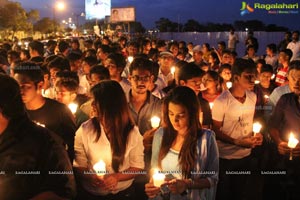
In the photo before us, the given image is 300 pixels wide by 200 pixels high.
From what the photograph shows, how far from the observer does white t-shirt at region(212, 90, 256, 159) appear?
14.7 ft

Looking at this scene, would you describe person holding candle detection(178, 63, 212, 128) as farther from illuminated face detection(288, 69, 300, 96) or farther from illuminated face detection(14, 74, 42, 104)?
illuminated face detection(14, 74, 42, 104)

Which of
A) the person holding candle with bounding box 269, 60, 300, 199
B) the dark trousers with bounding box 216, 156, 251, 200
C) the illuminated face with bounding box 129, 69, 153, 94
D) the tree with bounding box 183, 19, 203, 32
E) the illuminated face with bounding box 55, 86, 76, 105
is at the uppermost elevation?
the tree with bounding box 183, 19, 203, 32

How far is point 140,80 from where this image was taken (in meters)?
4.68

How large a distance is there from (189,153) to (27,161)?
138 cm

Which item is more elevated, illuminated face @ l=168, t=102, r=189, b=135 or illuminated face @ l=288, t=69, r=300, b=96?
illuminated face @ l=288, t=69, r=300, b=96

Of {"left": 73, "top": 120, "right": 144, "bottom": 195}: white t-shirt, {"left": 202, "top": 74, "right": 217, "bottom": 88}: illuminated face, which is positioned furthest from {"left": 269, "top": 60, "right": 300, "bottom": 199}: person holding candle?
{"left": 73, "top": 120, "right": 144, "bottom": 195}: white t-shirt

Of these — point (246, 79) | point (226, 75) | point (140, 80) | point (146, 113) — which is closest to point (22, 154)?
point (146, 113)

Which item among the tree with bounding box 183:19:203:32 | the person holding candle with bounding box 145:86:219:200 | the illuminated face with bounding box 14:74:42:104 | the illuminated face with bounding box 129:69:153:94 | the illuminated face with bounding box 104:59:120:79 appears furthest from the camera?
the tree with bounding box 183:19:203:32

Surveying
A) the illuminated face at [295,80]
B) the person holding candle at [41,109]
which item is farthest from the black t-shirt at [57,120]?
the illuminated face at [295,80]

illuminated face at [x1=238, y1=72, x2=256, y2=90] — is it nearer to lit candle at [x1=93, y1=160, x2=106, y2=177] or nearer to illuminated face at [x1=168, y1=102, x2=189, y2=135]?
illuminated face at [x1=168, y1=102, x2=189, y2=135]

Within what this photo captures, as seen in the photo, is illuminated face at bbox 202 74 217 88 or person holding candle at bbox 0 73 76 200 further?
illuminated face at bbox 202 74 217 88

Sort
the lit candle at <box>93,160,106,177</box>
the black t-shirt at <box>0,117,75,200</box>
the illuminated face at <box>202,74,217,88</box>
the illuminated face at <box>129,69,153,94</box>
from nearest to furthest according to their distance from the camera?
the black t-shirt at <box>0,117,75,200</box>
the lit candle at <box>93,160,106,177</box>
the illuminated face at <box>129,69,153,94</box>
the illuminated face at <box>202,74,217,88</box>

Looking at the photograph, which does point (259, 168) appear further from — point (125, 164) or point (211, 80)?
point (125, 164)

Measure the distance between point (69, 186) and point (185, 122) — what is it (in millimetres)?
1168
